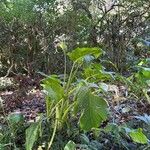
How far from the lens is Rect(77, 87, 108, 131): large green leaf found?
2.86m

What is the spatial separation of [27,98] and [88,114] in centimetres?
172

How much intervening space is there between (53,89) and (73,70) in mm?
1914

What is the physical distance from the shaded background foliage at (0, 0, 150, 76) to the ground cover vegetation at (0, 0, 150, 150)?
14 millimetres

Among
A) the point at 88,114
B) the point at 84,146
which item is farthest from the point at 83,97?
the point at 84,146

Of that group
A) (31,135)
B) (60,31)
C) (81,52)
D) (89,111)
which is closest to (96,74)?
(81,52)

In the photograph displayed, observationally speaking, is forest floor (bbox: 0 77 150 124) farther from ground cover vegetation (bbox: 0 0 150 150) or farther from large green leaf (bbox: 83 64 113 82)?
large green leaf (bbox: 83 64 113 82)

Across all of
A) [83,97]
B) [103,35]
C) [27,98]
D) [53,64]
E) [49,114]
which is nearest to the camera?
[83,97]

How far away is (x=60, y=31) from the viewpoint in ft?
18.9

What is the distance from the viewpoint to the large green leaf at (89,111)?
9.38 feet

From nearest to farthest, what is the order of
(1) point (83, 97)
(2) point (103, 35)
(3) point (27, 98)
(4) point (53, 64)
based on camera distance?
(1) point (83, 97) < (3) point (27, 98) < (4) point (53, 64) < (2) point (103, 35)

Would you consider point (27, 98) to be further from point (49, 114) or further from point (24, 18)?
point (24, 18)

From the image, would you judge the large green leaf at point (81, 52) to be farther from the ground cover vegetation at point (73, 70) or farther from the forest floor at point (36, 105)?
the forest floor at point (36, 105)

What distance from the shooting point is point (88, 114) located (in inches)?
113

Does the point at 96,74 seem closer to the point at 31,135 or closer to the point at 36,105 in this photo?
the point at 31,135
